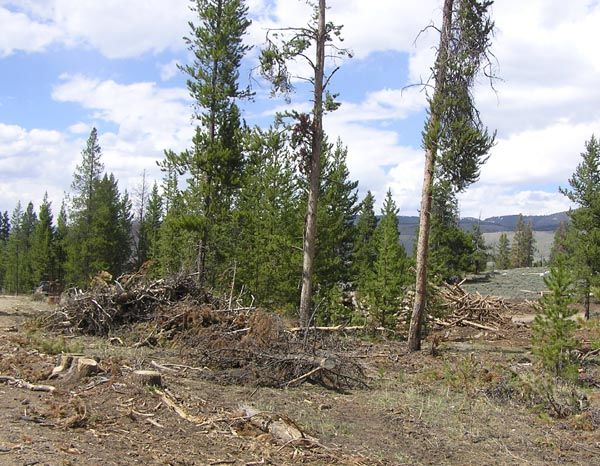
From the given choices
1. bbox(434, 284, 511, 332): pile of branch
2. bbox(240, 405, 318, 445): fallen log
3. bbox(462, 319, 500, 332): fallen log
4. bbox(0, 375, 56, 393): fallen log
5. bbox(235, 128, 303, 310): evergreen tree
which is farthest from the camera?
bbox(235, 128, 303, 310): evergreen tree

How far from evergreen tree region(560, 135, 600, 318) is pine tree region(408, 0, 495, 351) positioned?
1755cm

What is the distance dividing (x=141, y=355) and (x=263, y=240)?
→ 54.6 ft

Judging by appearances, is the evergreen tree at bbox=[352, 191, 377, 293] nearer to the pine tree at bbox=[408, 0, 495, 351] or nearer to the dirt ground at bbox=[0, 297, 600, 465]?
the pine tree at bbox=[408, 0, 495, 351]

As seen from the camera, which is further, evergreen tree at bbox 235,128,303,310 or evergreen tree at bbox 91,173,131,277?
evergreen tree at bbox 91,173,131,277

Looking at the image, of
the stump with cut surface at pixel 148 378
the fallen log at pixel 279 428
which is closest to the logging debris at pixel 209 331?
the stump with cut surface at pixel 148 378

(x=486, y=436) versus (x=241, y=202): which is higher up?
(x=241, y=202)

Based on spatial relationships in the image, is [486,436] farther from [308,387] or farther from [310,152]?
[310,152]

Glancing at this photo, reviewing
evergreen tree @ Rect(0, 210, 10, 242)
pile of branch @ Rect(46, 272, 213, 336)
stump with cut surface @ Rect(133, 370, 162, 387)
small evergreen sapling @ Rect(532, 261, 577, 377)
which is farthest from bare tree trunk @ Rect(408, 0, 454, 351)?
evergreen tree @ Rect(0, 210, 10, 242)

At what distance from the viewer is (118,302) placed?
13375 mm

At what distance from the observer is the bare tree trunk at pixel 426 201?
13.6 metres

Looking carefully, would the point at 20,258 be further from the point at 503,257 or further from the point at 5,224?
the point at 503,257

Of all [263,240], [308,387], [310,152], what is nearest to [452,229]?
[263,240]

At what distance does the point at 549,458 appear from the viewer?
697cm

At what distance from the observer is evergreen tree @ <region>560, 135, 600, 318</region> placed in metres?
28.2
